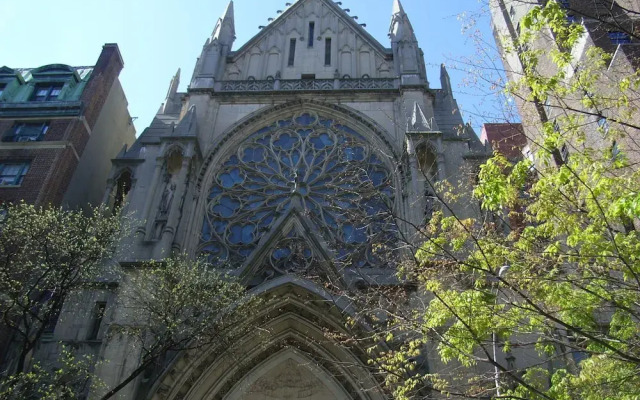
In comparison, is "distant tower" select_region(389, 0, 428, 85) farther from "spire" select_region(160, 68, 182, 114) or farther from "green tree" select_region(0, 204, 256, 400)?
"green tree" select_region(0, 204, 256, 400)

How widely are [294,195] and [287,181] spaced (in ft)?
3.87

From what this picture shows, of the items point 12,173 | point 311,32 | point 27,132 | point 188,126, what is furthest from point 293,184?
point 27,132

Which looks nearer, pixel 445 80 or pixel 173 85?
pixel 445 80

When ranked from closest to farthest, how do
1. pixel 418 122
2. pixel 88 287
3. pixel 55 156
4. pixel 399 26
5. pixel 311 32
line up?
1. pixel 88 287
2. pixel 418 122
3. pixel 55 156
4. pixel 399 26
5. pixel 311 32

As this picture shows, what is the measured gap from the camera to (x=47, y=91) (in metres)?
25.8

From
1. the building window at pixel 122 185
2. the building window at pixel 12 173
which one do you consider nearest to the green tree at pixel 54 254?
the building window at pixel 122 185

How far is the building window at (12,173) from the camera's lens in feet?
69.9

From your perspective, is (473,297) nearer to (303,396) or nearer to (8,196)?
(303,396)

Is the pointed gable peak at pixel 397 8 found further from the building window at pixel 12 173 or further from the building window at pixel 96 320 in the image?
the building window at pixel 96 320

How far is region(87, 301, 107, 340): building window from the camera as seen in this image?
15.6 m

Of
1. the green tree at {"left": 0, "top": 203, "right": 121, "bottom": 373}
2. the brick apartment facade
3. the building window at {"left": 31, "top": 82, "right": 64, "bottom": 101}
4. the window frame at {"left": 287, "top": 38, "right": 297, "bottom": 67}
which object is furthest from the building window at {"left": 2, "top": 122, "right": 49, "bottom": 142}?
the green tree at {"left": 0, "top": 203, "right": 121, "bottom": 373}

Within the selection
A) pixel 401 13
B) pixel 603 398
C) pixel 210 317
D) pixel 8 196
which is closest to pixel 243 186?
pixel 210 317

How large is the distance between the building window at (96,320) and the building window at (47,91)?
12664mm

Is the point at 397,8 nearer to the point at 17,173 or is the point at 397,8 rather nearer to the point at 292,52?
the point at 292,52
